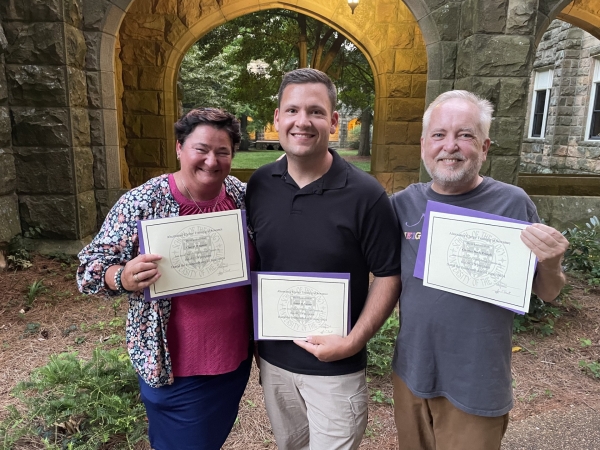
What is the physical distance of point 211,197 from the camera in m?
1.71

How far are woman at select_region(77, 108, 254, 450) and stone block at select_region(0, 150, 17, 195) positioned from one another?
402cm

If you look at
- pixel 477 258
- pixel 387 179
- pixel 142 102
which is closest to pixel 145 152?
pixel 142 102

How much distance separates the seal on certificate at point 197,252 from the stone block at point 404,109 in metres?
7.28

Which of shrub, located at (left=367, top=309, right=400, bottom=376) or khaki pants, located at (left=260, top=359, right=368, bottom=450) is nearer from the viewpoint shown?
khaki pants, located at (left=260, top=359, right=368, bottom=450)

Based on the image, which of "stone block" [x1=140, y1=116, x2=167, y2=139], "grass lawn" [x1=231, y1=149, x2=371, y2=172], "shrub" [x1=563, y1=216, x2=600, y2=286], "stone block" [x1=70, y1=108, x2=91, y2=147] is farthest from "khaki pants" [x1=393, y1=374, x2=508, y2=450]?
"grass lawn" [x1=231, y1=149, x2=371, y2=172]

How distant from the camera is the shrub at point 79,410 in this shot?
7.97 feet

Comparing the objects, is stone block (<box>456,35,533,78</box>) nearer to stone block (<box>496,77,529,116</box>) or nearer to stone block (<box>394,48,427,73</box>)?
stone block (<box>496,77,529,116</box>)

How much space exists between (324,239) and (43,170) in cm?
459

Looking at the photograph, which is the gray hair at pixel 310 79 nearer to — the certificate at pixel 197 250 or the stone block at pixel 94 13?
the certificate at pixel 197 250

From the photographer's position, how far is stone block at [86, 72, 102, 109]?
17.6 feet

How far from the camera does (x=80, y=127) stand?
517cm

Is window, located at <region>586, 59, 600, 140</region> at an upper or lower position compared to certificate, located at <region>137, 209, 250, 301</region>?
upper

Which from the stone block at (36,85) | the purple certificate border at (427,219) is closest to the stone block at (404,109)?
the stone block at (36,85)

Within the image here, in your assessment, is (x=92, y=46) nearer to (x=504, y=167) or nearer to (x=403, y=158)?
(x=504, y=167)
